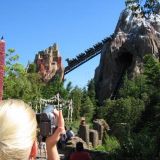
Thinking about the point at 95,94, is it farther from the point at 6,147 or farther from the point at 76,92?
the point at 6,147

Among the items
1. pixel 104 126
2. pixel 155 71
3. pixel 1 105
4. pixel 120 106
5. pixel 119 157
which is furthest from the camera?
pixel 120 106

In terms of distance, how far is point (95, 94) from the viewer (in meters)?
73.1

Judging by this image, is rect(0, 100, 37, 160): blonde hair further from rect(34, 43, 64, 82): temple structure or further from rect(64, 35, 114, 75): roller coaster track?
rect(34, 43, 64, 82): temple structure

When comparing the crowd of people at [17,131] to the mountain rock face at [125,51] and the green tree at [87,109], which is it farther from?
the mountain rock face at [125,51]

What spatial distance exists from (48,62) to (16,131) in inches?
3593

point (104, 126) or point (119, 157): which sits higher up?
point (104, 126)

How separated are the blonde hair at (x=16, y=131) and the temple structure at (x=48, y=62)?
286 feet

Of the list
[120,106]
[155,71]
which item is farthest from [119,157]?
[120,106]

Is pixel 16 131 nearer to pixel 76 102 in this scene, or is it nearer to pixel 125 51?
pixel 76 102

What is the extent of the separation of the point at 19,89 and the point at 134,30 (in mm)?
26206

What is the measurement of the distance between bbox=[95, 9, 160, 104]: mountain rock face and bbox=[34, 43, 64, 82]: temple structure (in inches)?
692

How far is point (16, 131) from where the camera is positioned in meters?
1.86

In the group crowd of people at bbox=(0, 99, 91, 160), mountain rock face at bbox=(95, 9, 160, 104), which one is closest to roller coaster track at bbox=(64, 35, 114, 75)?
mountain rock face at bbox=(95, 9, 160, 104)

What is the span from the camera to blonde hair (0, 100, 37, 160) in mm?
1830
